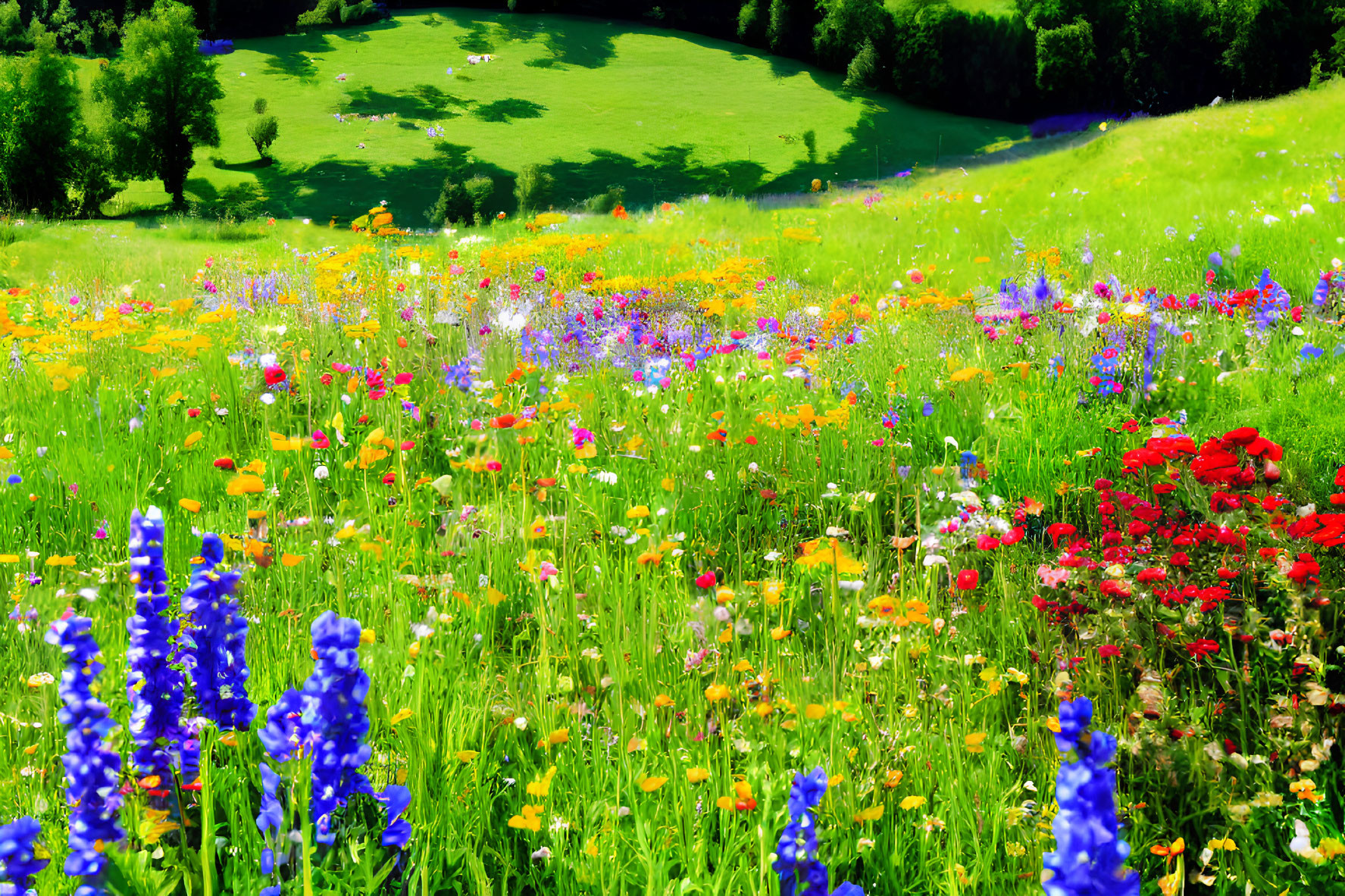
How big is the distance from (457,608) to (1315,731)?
213 cm

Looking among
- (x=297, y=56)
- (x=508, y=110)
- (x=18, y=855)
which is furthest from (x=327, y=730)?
(x=297, y=56)

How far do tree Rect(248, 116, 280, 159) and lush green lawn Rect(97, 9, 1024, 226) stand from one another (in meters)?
0.66

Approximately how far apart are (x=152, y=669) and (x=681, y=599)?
4.82ft

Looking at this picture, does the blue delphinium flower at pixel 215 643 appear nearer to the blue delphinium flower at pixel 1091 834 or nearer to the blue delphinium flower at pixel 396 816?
the blue delphinium flower at pixel 396 816

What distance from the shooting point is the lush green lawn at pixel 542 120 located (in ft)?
96.5

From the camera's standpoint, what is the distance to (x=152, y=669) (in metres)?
1.26

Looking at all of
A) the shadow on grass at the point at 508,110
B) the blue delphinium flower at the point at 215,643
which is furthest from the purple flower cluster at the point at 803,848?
the shadow on grass at the point at 508,110

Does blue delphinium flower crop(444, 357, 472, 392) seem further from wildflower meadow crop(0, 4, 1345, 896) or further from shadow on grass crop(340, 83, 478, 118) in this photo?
shadow on grass crop(340, 83, 478, 118)

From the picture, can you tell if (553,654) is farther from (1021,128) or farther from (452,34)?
(452,34)

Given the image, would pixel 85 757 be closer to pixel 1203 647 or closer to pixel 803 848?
pixel 803 848

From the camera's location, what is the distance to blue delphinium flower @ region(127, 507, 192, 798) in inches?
47.1

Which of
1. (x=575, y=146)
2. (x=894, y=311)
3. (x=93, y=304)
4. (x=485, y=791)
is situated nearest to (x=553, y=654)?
(x=485, y=791)

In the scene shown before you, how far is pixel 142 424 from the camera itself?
144 inches

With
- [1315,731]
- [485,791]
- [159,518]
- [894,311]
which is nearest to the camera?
[159,518]
